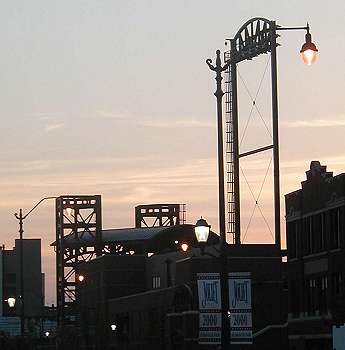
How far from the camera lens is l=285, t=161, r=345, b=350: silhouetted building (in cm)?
6044

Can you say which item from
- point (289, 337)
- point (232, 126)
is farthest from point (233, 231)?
point (289, 337)

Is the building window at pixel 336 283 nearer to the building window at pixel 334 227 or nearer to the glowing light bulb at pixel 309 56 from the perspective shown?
the building window at pixel 334 227

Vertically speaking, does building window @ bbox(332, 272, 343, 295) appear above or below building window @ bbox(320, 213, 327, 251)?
below

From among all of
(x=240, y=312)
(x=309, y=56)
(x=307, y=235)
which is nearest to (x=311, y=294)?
(x=307, y=235)

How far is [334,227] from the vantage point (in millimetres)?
60938

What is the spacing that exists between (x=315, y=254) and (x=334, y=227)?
332 centimetres

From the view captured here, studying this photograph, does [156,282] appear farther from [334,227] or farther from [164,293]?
[334,227]

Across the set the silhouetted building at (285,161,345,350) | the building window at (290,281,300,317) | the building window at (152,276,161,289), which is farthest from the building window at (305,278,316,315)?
the building window at (152,276,161,289)

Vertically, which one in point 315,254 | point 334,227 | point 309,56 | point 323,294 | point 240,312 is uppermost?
point 309,56

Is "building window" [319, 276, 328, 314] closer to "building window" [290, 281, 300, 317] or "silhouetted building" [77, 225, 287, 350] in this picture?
"building window" [290, 281, 300, 317]

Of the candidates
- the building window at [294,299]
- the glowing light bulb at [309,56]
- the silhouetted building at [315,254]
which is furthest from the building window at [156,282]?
the glowing light bulb at [309,56]

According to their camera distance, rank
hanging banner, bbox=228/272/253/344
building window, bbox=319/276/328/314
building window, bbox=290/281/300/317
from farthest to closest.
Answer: building window, bbox=290/281/300/317
building window, bbox=319/276/328/314
hanging banner, bbox=228/272/253/344

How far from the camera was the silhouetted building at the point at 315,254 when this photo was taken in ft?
198

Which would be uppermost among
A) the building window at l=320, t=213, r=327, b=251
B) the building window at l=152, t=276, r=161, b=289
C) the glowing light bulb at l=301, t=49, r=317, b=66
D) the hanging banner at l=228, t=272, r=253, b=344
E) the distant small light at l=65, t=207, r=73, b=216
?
the distant small light at l=65, t=207, r=73, b=216
